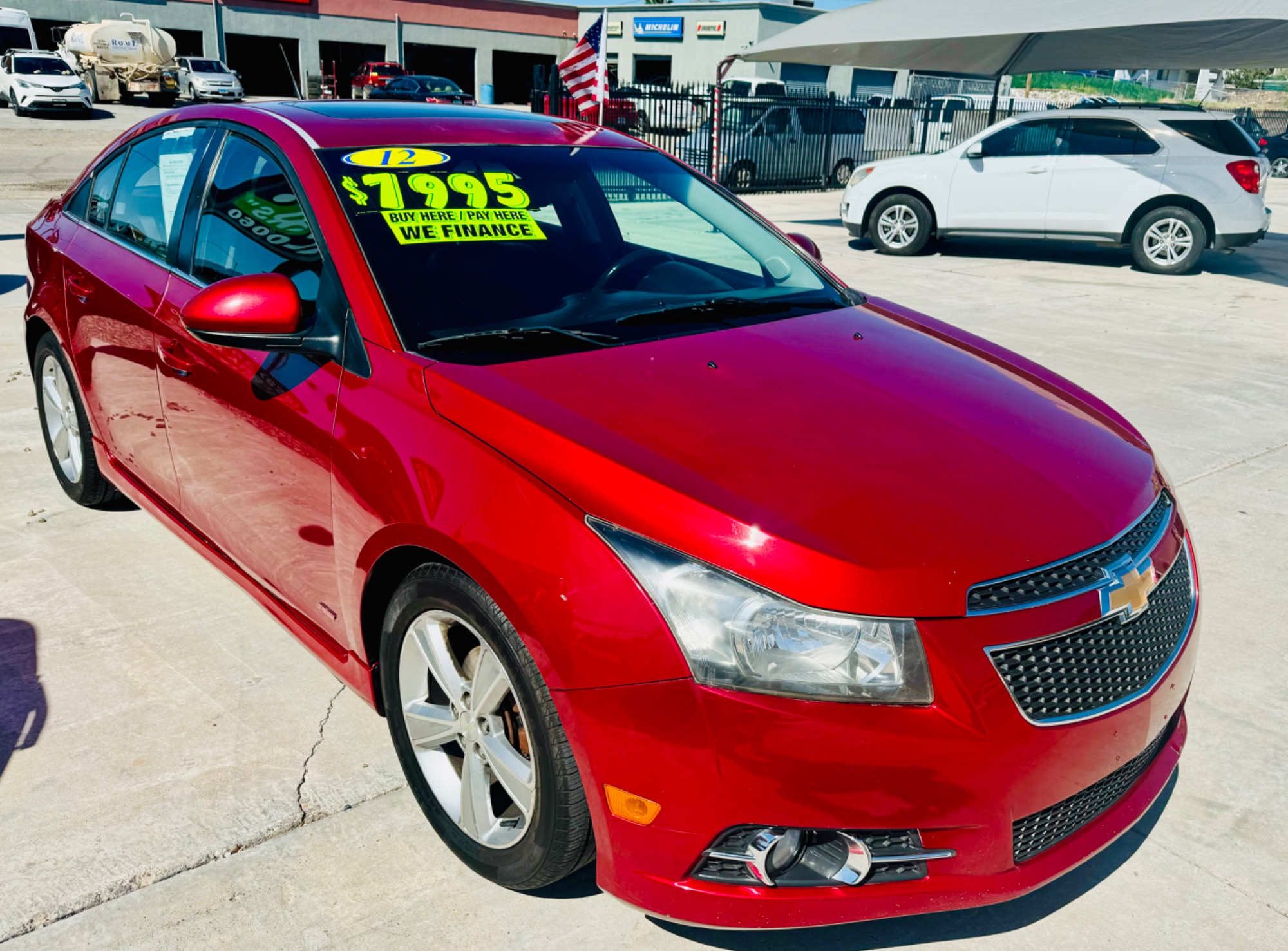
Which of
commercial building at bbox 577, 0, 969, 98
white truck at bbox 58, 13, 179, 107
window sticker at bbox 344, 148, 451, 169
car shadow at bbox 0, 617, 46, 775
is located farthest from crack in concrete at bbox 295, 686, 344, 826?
commercial building at bbox 577, 0, 969, 98

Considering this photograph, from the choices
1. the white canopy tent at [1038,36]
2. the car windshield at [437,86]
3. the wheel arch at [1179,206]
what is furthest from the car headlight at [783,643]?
the car windshield at [437,86]

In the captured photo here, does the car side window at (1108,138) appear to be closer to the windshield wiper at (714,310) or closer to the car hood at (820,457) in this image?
the windshield wiper at (714,310)

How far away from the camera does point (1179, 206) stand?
1167 cm

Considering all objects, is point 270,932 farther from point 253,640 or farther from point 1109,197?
point 1109,197

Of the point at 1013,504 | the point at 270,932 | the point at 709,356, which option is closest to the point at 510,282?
the point at 709,356

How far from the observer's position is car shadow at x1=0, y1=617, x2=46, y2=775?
2.93 m

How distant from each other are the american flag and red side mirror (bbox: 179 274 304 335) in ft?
40.4

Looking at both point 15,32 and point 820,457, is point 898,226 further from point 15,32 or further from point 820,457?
point 15,32

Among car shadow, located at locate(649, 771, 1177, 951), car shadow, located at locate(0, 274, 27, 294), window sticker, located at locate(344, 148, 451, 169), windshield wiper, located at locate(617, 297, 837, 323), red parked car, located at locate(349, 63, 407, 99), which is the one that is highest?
red parked car, located at locate(349, 63, 407, 99)

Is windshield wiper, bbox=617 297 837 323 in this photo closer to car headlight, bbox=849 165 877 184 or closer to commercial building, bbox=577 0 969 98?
car headlight, bbox=849 165 877 184

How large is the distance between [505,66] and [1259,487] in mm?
55541

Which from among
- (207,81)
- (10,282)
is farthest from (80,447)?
(207,81)

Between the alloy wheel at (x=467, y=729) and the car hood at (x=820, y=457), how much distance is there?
1.56 ft

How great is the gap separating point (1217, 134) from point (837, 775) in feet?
39.8
